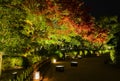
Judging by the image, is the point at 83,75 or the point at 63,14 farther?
the point at 83,75

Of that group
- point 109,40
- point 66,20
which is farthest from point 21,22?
point 109,40

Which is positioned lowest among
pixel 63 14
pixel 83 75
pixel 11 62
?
pixel 83 75

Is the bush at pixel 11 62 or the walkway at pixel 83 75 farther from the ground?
the bush at pixel 11 62

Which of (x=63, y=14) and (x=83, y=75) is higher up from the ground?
(x=63, y=14)

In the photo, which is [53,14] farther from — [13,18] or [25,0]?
[13,18]

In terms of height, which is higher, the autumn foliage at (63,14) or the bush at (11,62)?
the autumn foliage at (63,14)

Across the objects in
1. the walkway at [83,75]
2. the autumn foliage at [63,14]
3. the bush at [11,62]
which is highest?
the autumn foliage at [63,14]

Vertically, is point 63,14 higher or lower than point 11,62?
higher

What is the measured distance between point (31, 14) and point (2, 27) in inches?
101

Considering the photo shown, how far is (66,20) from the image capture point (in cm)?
1856

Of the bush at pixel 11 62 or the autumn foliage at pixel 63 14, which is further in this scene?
the bush at pixel 11 62

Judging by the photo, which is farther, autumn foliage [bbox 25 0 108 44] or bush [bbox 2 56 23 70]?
bush [bbox 2 56 23 70]

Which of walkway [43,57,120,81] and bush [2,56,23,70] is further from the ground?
bush [2,56,23,70]

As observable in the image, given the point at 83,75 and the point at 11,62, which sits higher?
the point at 11,62
